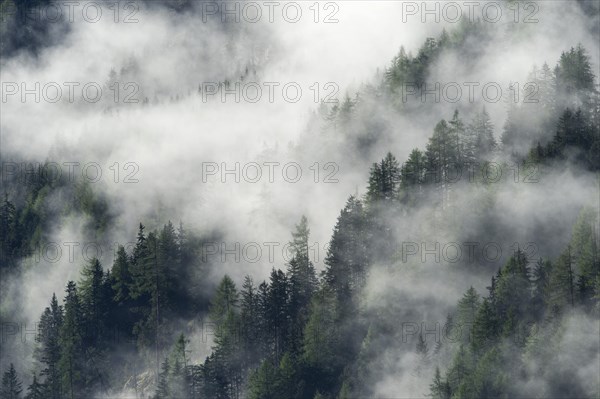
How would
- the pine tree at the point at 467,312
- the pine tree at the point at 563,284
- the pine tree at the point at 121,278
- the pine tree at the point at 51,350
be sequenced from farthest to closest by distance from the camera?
the pine tree at the point at 121,278 → the pine tree at the point at 51,350 → the pine tree at the point at 467,312 → the pine tree at the point at 563,284

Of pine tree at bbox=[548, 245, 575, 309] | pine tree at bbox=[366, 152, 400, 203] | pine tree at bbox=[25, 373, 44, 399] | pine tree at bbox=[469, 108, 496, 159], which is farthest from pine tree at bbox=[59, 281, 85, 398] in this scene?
pine tree at bbox=[548, 245, 575, 309]

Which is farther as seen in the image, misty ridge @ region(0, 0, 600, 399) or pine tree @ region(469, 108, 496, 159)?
pine tree @ region(469, 108, 496, 159)

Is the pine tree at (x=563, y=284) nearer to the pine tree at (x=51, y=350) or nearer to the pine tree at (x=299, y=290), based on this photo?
the pine tree at (x=299, y=290)

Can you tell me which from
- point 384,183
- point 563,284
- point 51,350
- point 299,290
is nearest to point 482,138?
point 384,183

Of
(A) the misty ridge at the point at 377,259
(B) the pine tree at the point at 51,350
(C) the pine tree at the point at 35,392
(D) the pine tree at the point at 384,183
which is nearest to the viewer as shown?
(A) the misty ridge at the point at 377,259

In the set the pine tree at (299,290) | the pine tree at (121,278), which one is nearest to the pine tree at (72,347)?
the pine tree at (121,278)

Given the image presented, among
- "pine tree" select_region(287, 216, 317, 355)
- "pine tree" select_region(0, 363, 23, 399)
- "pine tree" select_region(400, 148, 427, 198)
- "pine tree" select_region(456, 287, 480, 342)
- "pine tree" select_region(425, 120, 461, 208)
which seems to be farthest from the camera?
"pine tree" select_region(0, 363, 23, 399)

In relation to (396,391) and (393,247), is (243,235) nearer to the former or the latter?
(393,247)

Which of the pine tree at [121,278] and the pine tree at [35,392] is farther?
the pine tree at [121,278]

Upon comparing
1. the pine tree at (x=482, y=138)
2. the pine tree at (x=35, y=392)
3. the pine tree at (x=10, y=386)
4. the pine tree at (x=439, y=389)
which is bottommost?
the pine tree at (x=439, y=389)

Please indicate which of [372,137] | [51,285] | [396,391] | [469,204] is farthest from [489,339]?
[51,285]

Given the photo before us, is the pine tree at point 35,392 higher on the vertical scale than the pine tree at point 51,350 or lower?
lower

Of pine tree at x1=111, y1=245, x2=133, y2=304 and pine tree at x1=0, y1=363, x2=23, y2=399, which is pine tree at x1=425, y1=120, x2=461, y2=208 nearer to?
pine tree at x1=111, y1=245, x2=133, y2=304

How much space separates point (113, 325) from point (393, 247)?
1423 inches
